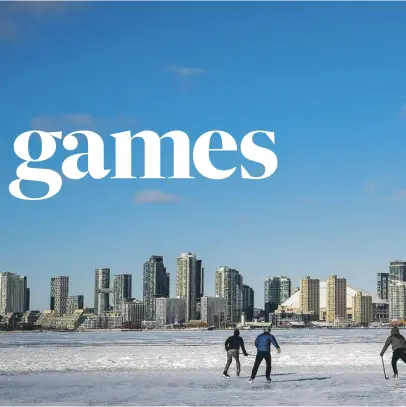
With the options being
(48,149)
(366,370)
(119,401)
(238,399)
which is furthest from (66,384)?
(48,149)

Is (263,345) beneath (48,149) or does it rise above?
beneath

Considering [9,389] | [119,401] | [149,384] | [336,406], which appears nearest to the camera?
[336,406]

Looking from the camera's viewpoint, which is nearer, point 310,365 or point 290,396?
point 290,396

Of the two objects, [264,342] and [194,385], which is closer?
[194,385]

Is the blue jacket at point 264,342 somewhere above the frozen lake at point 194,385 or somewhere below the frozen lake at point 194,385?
above

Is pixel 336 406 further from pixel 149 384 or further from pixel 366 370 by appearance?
pixel 366 370

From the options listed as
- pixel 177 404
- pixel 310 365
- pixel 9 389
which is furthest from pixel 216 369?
pixel 177 404

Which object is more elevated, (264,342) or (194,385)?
(264,342)

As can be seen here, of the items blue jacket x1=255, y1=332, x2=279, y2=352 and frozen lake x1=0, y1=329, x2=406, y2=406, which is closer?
frozen lake x1=0, y1=329, x2=406, y2=406

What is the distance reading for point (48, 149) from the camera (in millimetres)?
36188

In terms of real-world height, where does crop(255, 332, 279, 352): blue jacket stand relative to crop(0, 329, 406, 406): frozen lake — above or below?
above

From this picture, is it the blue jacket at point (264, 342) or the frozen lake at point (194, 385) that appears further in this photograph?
→ the blue jacket at point (264, 342)

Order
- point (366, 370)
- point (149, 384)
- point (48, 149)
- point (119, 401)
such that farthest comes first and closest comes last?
point (48, 149)
point (366, 370)
point (149, 384)
point (119, 401)

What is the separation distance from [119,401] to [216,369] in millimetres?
11886
